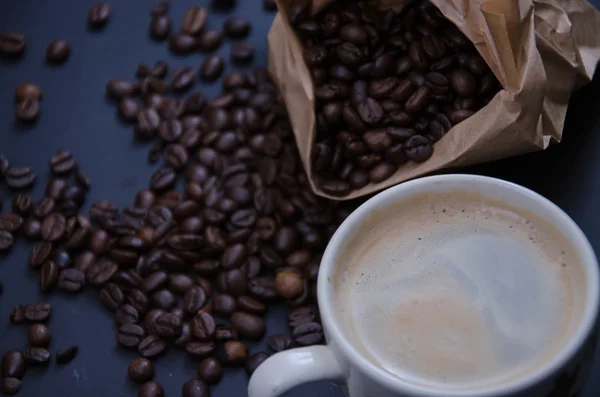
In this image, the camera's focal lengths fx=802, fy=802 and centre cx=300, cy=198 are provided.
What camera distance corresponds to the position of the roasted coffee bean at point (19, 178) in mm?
1463

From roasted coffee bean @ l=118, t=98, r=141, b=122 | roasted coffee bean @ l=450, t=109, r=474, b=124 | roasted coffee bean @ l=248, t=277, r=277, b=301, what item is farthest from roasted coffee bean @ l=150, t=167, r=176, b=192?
roasted coffee bean @ l=450, t=109, r=474, b=124

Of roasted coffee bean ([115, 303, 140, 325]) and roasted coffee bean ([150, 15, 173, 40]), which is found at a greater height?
roasted coffee bean ([150, 15, 173, 40])

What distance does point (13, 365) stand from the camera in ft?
4.15

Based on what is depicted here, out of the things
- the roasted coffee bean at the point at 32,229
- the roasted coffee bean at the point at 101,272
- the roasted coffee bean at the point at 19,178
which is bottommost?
the roasted coffee bean at the point at 101,272

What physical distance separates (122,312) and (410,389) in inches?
24.6

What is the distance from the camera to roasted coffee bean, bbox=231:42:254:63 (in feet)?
5.18

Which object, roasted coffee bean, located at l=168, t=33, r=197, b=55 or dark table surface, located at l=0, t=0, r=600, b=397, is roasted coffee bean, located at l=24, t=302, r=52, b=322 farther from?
roasted coffee bean, located at l=168, t=33, r=197, b=55

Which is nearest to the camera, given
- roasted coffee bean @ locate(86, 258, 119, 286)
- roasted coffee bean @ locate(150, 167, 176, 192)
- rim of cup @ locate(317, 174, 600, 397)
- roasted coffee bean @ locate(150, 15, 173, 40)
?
rim of cup @ locate(317, 174, 600, 397)

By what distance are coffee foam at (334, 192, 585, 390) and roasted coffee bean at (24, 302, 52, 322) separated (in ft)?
1.96

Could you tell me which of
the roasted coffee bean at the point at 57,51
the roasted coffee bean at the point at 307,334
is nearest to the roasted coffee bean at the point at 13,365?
the roasted coffee bean at the point at 307,334

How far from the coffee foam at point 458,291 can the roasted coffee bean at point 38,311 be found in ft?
1.96

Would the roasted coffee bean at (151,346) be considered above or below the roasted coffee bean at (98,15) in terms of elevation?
below

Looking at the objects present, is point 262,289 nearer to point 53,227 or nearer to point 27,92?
point 53,227

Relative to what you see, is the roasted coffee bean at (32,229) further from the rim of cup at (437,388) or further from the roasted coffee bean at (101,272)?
the rim of cup at (437,388)
